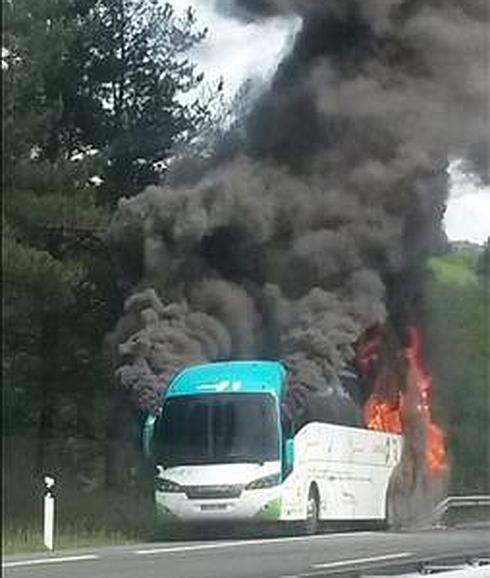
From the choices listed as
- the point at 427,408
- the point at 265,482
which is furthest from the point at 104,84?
the point at 427,408

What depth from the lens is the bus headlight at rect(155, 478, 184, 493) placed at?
Result: 18.0 m

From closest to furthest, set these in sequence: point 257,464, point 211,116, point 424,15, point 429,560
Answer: point 429,560, point 211,116, point 257,464, point 424,15

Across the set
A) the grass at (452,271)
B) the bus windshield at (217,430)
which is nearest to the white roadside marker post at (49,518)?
the bus windshield at (217,430)

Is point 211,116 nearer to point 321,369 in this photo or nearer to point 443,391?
point 321,369

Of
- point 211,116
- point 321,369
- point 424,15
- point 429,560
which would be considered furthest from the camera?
point 424,15

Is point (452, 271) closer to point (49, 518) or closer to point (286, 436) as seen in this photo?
point (286, 436)

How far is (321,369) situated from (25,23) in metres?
17.2

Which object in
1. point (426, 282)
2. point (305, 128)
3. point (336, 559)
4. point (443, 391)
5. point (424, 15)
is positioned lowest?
point (336, 559)

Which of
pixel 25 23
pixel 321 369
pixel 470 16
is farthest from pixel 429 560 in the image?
pixel 470 16

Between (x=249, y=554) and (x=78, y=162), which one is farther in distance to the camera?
(x=249, y=554)

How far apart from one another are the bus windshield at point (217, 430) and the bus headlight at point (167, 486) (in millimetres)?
248

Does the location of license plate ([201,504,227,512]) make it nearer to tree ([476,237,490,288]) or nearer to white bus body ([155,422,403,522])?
white bus body ([155,422,403,522])

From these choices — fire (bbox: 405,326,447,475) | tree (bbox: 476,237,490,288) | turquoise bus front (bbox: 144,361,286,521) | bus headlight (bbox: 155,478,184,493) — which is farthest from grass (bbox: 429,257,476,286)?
bus headlight (bbox: 155,478,184,493)

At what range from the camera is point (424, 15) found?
2922cm
